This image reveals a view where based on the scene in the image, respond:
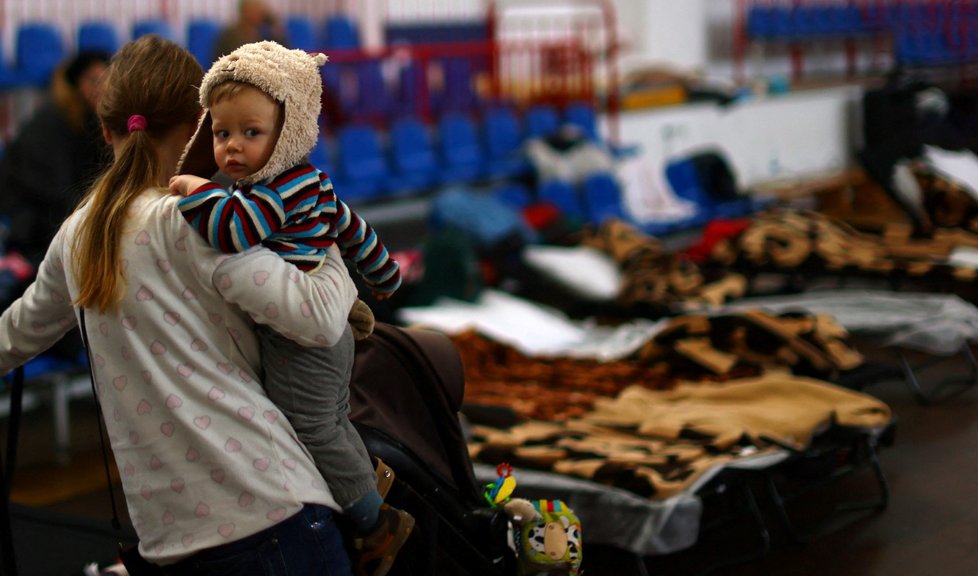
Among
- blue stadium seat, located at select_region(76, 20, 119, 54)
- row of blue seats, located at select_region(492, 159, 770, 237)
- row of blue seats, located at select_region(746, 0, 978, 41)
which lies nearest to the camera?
blue stadium seat, located at select_region(76, 20, 119, 54)

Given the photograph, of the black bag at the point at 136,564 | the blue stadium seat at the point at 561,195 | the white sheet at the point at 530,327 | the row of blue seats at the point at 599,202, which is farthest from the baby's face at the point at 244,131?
the blue stadium seat at the point at 561,195

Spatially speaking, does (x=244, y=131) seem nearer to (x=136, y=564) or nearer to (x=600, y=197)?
(x=136, y=564)

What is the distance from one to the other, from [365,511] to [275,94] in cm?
66

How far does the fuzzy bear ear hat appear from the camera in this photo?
175 cm

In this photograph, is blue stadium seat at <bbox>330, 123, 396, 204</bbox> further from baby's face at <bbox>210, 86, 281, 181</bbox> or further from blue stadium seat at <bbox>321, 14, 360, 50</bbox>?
baby's face at <bbox>210, 86, 281, 181</bbox>

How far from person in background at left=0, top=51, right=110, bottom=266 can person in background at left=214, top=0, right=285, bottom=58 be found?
80.0 inches

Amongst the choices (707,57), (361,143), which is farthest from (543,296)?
(707,57)

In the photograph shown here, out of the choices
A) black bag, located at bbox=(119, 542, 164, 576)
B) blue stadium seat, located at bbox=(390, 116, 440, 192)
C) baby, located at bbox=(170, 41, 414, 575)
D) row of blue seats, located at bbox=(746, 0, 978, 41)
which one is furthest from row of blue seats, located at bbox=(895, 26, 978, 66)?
black bag, located at bbox=(119, 542, 164, 576)

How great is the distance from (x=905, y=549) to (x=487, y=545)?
1.47 meters

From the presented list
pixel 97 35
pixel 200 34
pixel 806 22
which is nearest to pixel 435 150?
pixel 200 34

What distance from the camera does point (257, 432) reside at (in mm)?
1737

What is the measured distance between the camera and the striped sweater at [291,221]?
168 centimetres

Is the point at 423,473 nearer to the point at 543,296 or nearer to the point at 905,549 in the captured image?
the point at 905,549

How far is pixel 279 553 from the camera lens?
1.76 meters
